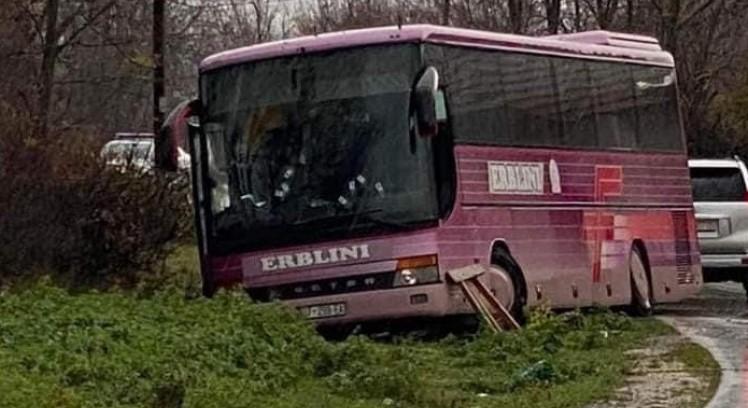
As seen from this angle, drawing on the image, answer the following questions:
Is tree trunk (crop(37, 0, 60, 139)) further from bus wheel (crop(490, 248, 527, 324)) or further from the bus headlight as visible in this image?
the bus headlight

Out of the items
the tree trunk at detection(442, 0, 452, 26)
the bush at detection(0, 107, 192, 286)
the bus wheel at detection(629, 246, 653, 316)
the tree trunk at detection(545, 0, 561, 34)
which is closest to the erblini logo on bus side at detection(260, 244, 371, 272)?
the bush at detection(0, 107, 192, 286)

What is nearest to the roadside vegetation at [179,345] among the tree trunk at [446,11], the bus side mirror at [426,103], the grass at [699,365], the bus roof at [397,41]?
the grass at [699,365]

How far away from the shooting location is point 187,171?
24.9 m

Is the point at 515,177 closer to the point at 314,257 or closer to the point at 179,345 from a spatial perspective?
the point at 314,257

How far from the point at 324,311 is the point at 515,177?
3307 millimetres

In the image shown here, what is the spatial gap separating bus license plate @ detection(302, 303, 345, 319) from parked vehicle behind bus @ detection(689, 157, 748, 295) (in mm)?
9541

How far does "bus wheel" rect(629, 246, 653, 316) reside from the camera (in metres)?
24.6

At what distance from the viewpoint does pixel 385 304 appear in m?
18.4

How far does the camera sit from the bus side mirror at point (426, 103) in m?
18.0

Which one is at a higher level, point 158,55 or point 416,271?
point 158,55

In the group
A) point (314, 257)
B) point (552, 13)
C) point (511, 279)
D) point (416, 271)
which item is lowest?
point (511, 279)

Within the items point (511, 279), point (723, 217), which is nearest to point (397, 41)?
point (511, 279)

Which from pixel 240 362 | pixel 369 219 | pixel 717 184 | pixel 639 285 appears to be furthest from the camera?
pixel 717 184

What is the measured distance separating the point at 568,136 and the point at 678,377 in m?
7.43
